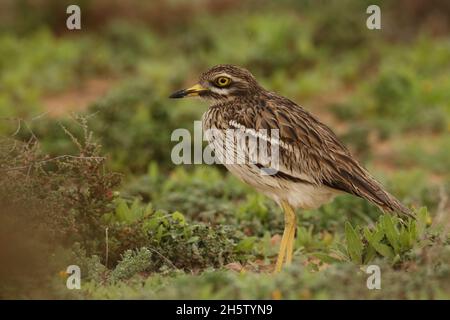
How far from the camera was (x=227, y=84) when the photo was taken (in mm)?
7363

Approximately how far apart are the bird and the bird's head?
0.33ft

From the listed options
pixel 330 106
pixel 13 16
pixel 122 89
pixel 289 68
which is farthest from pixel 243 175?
pixel 13 16

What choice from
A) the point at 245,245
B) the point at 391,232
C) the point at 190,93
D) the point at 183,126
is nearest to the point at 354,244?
the point at 391,232

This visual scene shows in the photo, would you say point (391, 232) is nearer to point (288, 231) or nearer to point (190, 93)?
point (288, 231)

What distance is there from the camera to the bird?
263 inches

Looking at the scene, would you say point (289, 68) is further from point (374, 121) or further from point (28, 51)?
point (28, 51)

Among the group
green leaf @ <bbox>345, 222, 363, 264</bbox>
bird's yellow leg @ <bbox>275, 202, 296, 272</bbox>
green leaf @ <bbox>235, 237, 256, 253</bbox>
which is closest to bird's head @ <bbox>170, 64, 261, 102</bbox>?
bird's yellow leg @ <bbox>275, 202, 296, 272</bbox>

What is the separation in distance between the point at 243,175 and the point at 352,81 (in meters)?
6.84

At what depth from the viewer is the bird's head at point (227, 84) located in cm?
735

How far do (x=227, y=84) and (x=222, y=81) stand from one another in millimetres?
52

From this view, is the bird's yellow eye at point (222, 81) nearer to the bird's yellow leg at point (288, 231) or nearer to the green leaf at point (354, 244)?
the bird's yellow leg at point (288, 231)

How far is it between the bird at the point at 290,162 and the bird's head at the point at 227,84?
0.33 feet

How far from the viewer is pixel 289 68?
44.1 ft

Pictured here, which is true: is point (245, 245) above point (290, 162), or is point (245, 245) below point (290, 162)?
below
